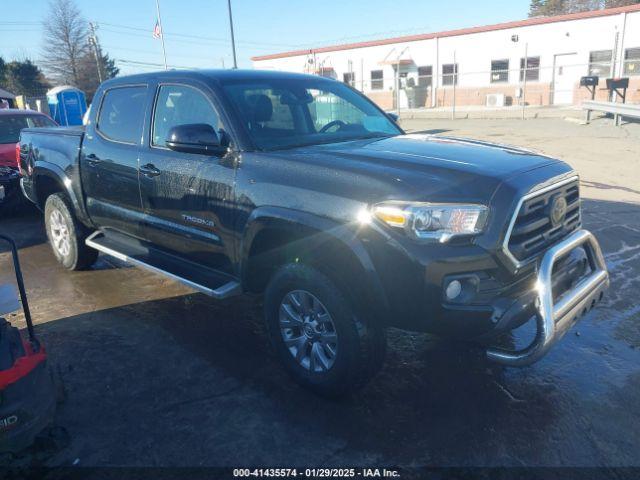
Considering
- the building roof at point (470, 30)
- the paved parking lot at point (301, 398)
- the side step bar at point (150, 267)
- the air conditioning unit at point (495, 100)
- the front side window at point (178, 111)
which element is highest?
the building roof at point (470, 30)

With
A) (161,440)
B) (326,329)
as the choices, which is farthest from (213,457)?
(326,329)

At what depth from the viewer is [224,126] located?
3523 mm

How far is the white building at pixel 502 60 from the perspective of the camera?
971 inches

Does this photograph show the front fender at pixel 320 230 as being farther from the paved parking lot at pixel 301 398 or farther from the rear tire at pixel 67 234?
the rear tire at pixel 67 234

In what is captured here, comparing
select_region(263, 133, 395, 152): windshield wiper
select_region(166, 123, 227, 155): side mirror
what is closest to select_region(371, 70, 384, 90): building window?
select_region(263, 133, 395, 152): windshield wiper

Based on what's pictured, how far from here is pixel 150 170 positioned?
4.03 meters

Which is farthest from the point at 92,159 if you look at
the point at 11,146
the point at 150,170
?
the point at 11,146

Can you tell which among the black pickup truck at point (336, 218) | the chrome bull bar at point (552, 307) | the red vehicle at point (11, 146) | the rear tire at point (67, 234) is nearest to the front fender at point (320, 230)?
the black pickup truck at point (336, 218)

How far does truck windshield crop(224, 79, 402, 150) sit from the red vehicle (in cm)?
531

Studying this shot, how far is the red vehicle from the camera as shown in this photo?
25.9 feet

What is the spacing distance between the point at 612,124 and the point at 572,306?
53.6 feet

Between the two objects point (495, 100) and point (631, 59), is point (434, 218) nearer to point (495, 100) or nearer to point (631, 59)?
point (631, 59)

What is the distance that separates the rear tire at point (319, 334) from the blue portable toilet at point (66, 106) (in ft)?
68.4

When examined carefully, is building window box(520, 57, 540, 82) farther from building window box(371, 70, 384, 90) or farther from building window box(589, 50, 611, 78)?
building window box(371, 70, 384, 90)
